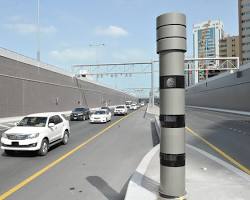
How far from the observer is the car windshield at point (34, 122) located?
12.7m

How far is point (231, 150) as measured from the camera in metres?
12.7

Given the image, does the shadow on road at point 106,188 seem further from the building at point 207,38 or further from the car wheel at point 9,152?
the building at point 207,38

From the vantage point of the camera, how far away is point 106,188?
724cm

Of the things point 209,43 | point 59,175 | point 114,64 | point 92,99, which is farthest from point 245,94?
point 209,43

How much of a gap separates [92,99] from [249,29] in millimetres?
73925

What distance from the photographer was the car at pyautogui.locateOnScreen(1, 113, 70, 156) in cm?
1141

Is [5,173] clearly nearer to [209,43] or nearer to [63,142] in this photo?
[63,142]

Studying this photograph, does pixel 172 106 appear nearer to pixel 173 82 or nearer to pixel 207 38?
pixel 173 82

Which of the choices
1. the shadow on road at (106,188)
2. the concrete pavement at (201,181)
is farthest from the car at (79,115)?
the shadow on road at (106,188)

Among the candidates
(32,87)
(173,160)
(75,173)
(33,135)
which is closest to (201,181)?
(173,160)

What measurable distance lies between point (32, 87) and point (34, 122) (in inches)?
1106

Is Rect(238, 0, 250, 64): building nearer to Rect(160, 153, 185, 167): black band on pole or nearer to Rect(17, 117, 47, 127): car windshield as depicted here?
Rect(17, 117, 47, 127): car windshield

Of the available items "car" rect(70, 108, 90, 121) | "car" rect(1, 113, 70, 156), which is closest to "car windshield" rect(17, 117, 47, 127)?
"car" rect(1, 113, 70, 156)

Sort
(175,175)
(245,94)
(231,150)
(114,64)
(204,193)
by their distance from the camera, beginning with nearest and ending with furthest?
1. (175,175)
2. (204,193)
3. (231,150)
4. (245,94)
5. (114,64)
